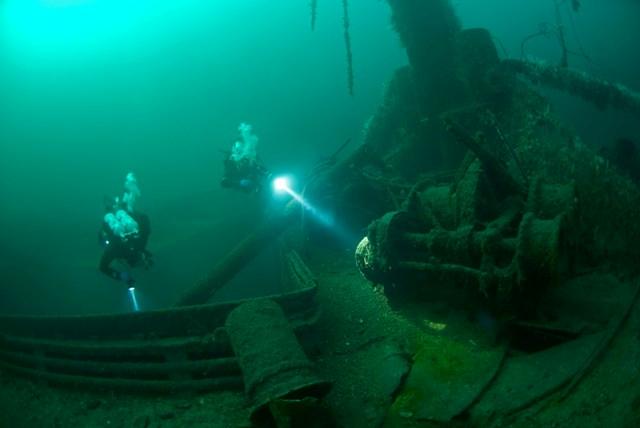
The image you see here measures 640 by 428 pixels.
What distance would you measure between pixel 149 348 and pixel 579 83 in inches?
368

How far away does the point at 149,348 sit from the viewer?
4316mm

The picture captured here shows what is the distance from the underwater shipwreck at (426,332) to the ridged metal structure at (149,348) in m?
0.02

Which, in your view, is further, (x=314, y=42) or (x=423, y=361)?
(x=314, y=42)

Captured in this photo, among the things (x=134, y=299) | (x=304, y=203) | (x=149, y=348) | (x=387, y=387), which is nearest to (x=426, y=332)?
(x=387, y=387)

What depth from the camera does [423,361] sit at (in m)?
3.71

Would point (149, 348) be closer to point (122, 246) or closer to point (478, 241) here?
point (478, 241)

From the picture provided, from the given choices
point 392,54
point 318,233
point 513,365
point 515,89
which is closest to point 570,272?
point 513,365

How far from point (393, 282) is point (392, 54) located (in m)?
53.7

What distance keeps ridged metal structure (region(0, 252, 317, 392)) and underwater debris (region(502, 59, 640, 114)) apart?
6.72m

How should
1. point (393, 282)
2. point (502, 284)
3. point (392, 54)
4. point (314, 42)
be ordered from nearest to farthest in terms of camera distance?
point (502, 284) → point (393, 282) → point (314, 42) → point (392, 54)

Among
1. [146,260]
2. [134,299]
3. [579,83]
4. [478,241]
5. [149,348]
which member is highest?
[579,83]

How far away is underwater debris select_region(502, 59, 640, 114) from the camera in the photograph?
8.45 meters

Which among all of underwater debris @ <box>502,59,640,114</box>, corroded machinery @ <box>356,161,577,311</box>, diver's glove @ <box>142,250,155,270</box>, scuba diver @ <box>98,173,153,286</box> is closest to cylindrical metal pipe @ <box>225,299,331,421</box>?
corroded machinery @ <box>356,161,577,311</box>

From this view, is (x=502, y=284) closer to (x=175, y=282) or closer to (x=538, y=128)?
(x=538, y=128)
